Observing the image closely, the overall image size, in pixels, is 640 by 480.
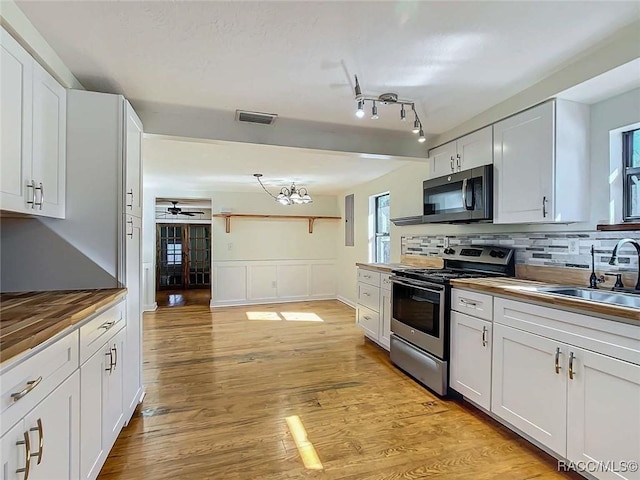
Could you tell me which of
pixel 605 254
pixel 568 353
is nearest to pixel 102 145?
pixel 568 353

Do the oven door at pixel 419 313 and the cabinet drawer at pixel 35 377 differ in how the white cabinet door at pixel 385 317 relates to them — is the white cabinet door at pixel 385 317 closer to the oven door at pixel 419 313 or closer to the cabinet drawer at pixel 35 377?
the oven door at pixel 419 313

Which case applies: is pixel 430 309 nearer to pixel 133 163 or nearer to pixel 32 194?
pixel 133 163

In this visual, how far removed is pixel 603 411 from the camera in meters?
1.54

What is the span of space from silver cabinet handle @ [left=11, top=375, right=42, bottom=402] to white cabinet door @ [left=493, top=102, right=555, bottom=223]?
108 inches

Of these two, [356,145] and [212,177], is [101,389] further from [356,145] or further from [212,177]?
[212,177]

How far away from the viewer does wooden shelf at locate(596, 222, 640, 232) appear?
188 cm

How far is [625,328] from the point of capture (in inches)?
57.2

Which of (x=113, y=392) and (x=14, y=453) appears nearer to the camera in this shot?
(x=14, y=453)

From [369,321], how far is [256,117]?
2572 mm

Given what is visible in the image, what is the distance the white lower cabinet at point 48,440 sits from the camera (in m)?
0.98

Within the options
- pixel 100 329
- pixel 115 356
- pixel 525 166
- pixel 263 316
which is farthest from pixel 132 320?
pixel 263 316

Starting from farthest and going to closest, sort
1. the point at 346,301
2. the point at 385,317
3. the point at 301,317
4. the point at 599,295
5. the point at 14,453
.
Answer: the point at 346,301 < the point at 301,317 < the point at 385,317 < the point at 599,295 < the point at 14,453

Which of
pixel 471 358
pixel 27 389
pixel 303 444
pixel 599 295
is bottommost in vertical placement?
pixel 303 444

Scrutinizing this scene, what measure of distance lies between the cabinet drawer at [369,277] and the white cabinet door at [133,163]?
243 centimetres
